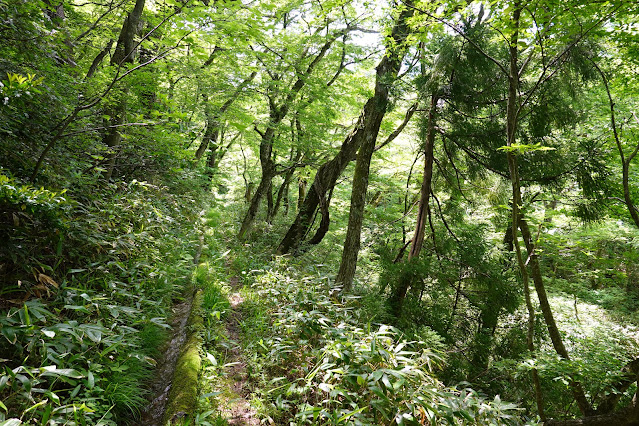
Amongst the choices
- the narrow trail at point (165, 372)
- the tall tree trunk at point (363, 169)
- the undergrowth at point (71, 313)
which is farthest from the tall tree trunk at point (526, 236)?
the undergrowth at point (71, 313)

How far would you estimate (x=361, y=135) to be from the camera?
7840mm

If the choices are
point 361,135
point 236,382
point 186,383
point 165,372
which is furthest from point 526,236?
point 361,135

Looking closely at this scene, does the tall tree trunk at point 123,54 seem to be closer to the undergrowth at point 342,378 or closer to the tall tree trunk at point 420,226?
the undergrowth at point 342,378

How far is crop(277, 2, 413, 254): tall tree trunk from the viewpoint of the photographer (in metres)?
5.87

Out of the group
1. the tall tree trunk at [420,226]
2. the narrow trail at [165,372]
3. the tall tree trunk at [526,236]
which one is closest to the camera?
the narrow trail at [165,372]

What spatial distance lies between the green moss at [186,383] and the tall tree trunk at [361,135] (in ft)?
12.7

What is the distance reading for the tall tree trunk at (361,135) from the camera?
19.3 ft

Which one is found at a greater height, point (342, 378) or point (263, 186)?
point (263, 186)

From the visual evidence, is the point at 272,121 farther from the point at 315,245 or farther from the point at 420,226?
the point at 420,226

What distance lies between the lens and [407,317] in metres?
6.17

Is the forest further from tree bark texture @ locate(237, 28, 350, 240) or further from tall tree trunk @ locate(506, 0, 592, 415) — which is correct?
tree bark texture @ locate(237, 28, 350, 240)

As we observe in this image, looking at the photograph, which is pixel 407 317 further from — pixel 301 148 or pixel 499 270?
pixel 301 148

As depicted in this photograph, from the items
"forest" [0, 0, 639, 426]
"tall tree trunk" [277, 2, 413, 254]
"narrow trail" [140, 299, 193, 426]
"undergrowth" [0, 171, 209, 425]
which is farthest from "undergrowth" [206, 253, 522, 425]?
"tall tree trunk" [277, 2, 413, 254]

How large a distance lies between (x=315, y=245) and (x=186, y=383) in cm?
656
